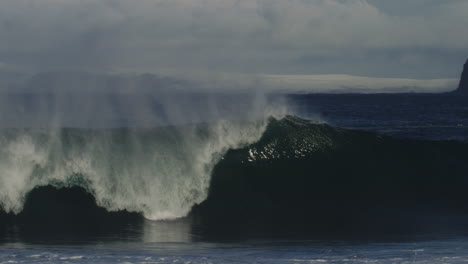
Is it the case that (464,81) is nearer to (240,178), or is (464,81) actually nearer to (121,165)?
(240,178)

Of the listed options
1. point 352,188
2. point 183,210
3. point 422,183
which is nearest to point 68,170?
point 183,210

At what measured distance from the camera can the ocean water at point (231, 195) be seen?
941 cm

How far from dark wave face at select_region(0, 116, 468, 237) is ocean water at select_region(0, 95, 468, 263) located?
0.03 meters

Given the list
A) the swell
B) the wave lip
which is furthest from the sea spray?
the swell

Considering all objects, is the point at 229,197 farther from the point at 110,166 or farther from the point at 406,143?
the point at 406,143

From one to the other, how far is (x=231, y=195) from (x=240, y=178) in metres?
0.77

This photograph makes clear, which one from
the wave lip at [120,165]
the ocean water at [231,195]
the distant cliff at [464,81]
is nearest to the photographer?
the ocean water at [231,195]

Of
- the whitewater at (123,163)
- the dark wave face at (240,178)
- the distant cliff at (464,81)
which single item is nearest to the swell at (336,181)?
the dark wave face at (240,178)

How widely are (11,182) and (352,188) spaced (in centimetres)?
806

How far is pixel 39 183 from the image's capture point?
41.1 feet

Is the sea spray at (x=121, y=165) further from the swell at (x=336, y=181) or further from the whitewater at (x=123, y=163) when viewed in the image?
the swell at (x=336, y=181)

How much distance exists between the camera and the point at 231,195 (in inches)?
530

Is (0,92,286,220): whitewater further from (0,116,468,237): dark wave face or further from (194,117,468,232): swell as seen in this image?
(194,117,468,232): swell

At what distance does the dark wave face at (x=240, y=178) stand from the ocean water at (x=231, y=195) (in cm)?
3
